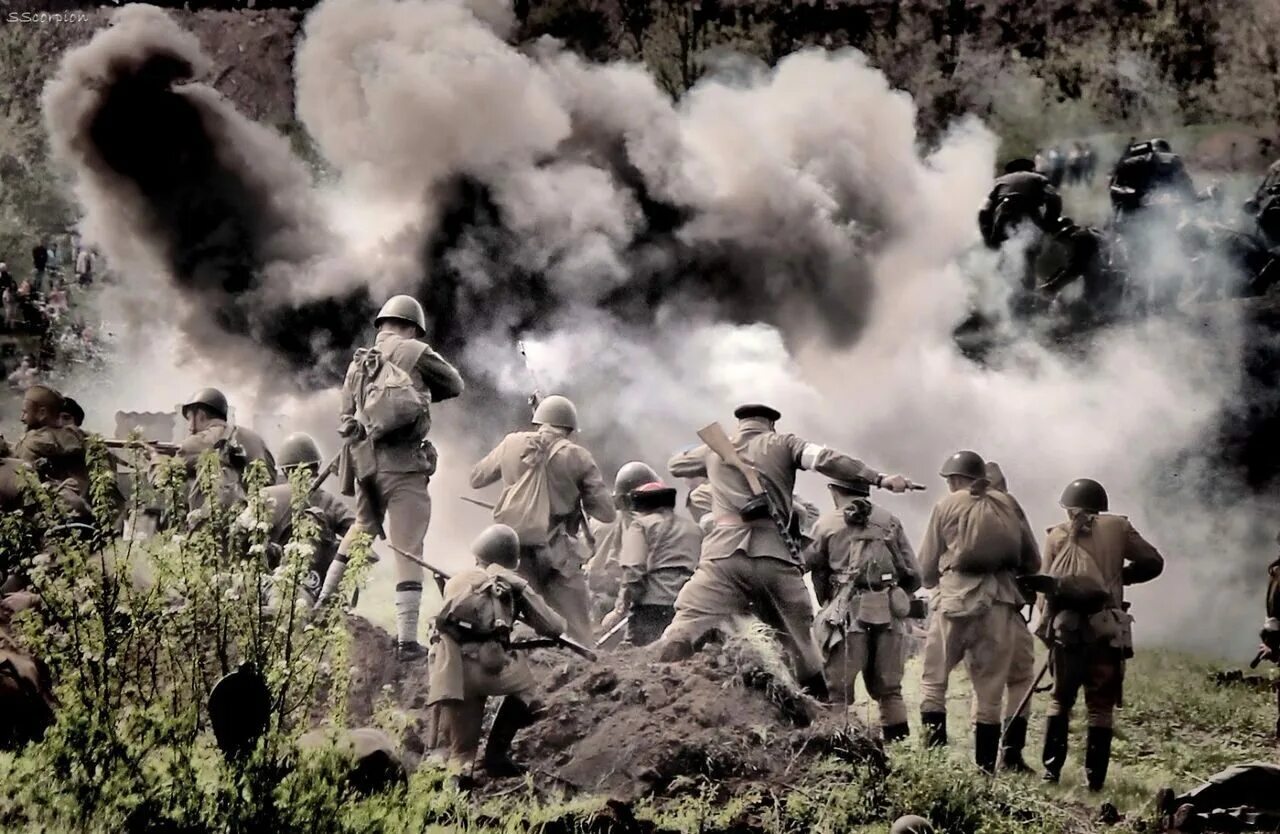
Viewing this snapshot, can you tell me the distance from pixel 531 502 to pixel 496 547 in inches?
31.1

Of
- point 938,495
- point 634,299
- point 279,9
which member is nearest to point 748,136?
point 634,299

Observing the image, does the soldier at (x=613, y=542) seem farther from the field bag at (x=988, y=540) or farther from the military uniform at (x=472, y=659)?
the field bag at (x=988, y=540)

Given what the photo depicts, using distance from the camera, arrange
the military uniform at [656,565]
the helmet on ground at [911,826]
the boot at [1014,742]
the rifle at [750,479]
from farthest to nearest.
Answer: the military uniform at [656,565] < the rifle at [750,479] < the boot at [1014,742] < the helmet on ground at [911,826]

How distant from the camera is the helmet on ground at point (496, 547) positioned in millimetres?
6297

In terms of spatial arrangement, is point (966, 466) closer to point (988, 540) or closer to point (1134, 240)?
point (988, 540)

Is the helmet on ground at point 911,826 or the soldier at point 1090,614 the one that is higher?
the soldier at point 1090,614

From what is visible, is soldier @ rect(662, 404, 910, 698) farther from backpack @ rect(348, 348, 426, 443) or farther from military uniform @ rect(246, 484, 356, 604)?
military uniform @ rect(246, 484, 356, 604)

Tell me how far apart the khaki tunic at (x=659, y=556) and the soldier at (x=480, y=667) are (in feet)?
3.25

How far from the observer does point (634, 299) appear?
24.1 feet

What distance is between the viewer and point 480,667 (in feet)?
19.9

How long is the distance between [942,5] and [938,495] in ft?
8.34

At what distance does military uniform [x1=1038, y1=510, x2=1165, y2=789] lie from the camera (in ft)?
20.6

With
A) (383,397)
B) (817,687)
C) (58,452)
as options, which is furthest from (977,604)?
(58,452)

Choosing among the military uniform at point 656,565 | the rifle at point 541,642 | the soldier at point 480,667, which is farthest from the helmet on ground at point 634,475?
the soldier at point 480,667
